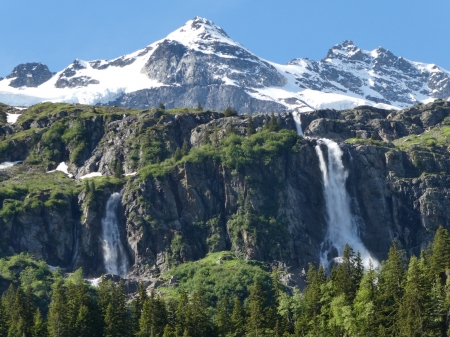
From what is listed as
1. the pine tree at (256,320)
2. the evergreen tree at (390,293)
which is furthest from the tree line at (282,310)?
the evergreen tree at (390,293)

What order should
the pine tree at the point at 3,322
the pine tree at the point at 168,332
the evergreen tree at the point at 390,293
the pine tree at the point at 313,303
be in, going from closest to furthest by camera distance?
the evergreen tree at the point at 390,293 → the pine tree at the point at 168,332 → the pine tree at the point at 313,303 → the pine tree at the point at 3,322

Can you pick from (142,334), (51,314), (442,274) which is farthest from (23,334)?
(442,274)

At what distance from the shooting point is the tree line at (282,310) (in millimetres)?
138838

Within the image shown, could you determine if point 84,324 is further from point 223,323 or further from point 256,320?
point 256,320

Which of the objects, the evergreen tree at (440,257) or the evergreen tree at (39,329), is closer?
the evergreen tree at (440,257)

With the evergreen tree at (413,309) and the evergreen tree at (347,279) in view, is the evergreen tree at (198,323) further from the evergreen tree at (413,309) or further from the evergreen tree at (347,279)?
the evergreen tree at (413,309)

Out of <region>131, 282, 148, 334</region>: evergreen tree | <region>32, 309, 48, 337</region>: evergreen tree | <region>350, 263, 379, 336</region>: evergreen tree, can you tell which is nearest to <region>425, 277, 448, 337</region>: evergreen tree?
<region>350, 263, 379, 336</region>: evergreen tree

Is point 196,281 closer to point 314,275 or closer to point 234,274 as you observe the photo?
point 234,274

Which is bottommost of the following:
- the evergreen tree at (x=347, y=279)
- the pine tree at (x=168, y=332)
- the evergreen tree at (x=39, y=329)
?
the pine tree at (x=168, y=332)

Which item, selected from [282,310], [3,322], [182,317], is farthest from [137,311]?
[282,310]

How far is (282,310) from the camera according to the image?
15450cm

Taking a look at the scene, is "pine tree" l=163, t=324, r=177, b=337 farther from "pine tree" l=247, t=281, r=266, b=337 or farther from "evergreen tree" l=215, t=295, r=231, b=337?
"pine tree" l=247, t=281, r=266, b=337

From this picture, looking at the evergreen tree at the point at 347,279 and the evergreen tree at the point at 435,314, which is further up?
the evergreen tree at the point at 347,279

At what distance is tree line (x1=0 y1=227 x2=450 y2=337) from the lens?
138838mm
